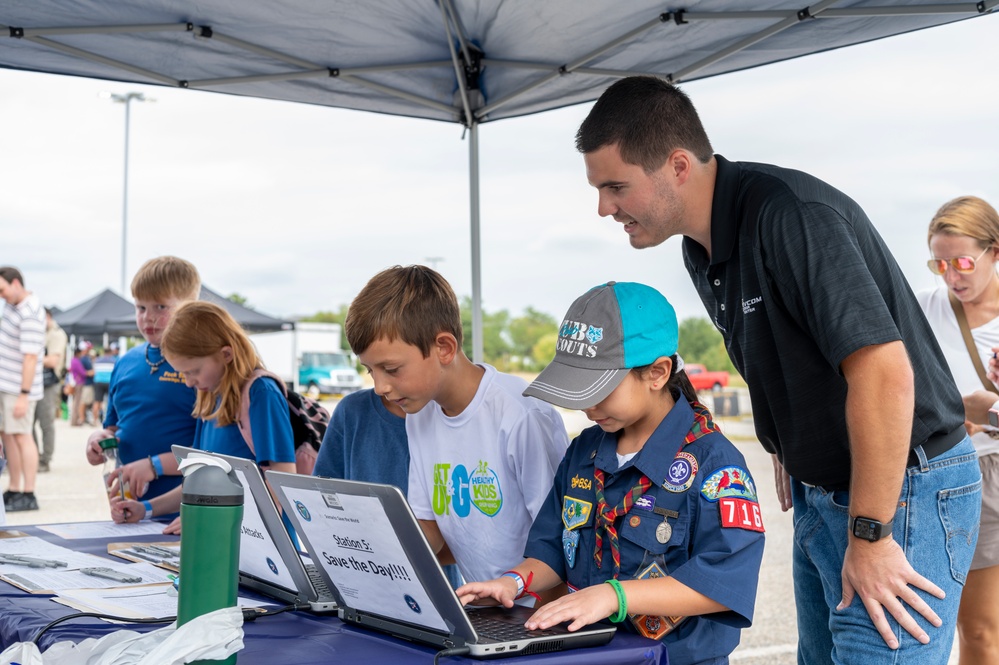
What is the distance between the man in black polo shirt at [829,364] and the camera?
1.46 meters

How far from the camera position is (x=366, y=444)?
86.9 inches

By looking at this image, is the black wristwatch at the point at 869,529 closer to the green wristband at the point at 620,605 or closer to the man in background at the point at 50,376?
the green wristband at the point at 620,605

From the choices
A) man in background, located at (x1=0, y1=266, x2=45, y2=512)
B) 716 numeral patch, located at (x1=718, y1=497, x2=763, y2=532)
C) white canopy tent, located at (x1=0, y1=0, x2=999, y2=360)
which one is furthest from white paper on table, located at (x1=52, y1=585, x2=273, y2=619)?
man in background, located at (x1=0, y1=266, x2=45, y2=512)

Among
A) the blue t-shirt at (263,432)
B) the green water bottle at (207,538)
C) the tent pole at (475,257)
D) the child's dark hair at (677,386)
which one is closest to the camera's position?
the green water bottle at (207,538)

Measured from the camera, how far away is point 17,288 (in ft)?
22.8

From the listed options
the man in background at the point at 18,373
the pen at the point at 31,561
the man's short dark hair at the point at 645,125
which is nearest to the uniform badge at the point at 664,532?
the man's short dark hair at the point at 645,125

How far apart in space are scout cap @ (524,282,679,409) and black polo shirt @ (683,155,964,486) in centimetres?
16

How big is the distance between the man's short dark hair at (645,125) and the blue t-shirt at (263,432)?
124 cm

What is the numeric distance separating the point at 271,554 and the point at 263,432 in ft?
3.12

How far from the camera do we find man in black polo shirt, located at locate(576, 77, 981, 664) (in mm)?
1465

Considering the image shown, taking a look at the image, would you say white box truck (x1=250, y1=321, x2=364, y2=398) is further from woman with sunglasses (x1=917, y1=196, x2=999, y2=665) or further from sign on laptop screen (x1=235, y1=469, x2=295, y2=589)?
sign on laptop screen (x1=235, y1=469, x2=295, y2=589)

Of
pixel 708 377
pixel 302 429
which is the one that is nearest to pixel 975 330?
pixel 302 429

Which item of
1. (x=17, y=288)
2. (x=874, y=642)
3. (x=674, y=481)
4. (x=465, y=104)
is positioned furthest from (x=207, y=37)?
(x=17, y=288)

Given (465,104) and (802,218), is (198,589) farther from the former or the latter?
(465,104)
